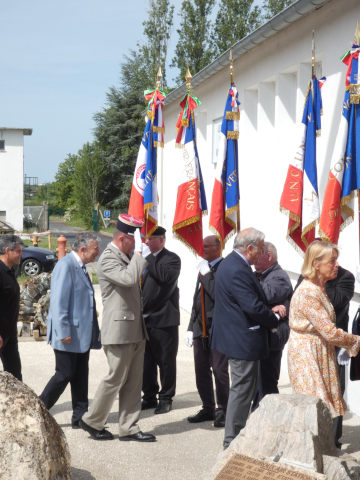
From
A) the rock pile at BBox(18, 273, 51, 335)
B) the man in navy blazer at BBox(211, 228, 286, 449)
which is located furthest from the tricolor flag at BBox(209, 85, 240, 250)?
the rock pile at BBox(18, 273, 51, 335)

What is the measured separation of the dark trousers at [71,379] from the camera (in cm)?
512

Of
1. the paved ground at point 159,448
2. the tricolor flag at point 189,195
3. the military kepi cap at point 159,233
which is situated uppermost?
the tricolor flag at point 189,195

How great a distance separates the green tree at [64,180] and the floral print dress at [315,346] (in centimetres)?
6275

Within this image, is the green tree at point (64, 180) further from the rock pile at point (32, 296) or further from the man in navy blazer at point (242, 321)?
the man in navy blazer at point (242, 321)

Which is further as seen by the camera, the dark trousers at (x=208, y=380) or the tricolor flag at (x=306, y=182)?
the tricolor flag at (x=306, y=182)

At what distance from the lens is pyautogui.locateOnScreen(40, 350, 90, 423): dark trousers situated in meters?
5.12

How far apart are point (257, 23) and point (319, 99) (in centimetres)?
2932

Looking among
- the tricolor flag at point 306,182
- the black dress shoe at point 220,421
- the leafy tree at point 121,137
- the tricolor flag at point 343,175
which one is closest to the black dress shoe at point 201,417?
the black dress shoe at point 220,421

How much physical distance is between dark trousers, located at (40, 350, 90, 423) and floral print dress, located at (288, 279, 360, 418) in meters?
2.16

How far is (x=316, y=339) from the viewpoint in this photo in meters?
4.14

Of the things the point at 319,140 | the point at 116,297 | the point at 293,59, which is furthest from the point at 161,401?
the point at 293,59

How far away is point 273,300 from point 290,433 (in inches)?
61.8

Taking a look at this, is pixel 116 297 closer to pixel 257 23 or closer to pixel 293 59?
pixel 293 59

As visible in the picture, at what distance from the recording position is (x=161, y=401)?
19.6 feet
